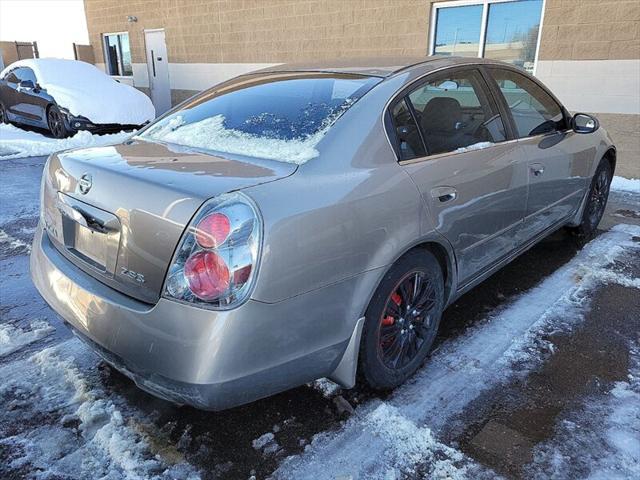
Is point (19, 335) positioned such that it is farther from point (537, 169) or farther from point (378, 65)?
point (537, 169)

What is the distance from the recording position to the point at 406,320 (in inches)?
103

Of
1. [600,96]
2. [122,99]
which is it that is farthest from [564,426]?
[122,99]

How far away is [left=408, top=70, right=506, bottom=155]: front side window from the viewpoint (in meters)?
2.73

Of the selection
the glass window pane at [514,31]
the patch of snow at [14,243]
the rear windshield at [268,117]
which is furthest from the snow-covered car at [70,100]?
the rear windshield at [268,117]

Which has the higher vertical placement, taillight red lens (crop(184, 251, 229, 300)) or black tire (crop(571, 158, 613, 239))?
taillight red lens (crop(184, 251, 229, 300))

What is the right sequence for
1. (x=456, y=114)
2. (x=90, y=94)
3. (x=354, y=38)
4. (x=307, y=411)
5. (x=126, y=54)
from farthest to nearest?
(x=126, y=54), (x=90, y=94), (x=354, y=38), (x=456, y=114), (x=307, y=411)

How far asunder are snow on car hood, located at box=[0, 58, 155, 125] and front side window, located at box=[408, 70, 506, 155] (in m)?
8.41

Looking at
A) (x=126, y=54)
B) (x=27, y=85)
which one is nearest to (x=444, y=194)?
(x=27, y=85)

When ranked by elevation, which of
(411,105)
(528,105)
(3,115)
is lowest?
(3,115)

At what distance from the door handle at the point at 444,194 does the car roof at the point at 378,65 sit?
66 centimetres

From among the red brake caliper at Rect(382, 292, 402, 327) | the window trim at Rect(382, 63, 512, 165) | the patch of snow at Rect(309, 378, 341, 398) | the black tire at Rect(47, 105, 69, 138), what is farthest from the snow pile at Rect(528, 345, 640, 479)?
the black tire at Rect(47, 105, 69, 138)

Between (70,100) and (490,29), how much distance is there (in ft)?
25.1

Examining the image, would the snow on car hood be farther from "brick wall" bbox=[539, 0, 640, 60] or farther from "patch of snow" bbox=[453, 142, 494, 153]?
"patch of snow" bbox=[453, 142, 494, 153]

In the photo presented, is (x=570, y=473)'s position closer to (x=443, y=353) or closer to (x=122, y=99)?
(x=443, y=353)
